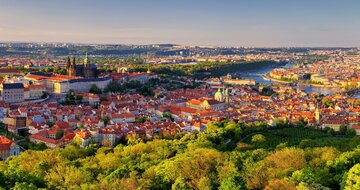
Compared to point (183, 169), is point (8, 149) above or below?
below

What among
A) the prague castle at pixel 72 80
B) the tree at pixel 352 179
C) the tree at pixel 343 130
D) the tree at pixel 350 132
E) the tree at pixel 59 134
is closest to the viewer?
the tree at pixel 352 179

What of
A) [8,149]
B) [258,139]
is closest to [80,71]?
[8,149]

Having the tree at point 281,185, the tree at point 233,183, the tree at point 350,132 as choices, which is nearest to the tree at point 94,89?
the tree at point 350,132

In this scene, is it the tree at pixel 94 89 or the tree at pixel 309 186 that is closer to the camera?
the tree at pixel 309 186

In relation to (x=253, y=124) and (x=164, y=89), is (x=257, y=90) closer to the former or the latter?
(x=164, y=89)

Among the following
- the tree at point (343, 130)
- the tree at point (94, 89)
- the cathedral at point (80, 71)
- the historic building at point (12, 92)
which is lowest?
the tree at point (343, 130)

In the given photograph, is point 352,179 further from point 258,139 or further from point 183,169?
point 258,139

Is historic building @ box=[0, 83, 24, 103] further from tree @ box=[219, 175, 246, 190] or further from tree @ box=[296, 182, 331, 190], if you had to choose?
tree @ box=[296, 182, 331, 190]

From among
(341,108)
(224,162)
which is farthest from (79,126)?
(341,108)

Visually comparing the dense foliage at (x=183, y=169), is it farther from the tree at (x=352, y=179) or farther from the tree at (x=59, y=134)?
the tree at (x=59, y=134)
